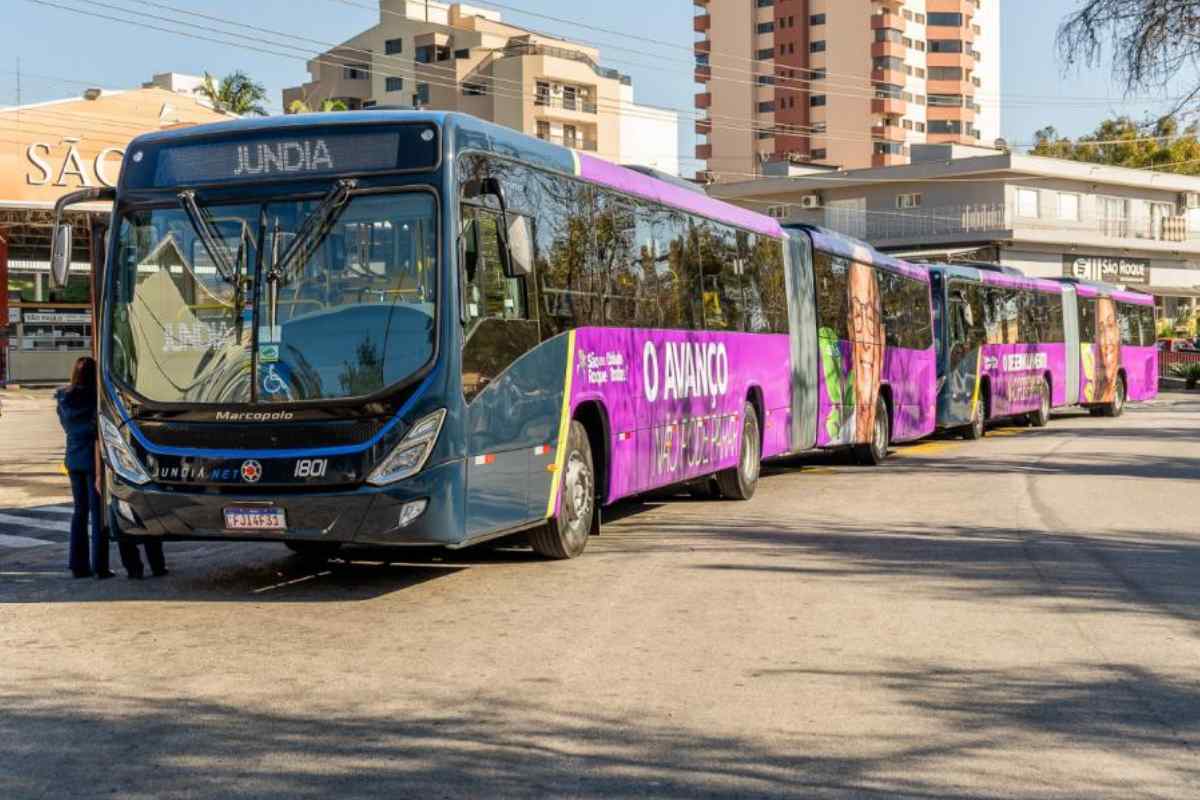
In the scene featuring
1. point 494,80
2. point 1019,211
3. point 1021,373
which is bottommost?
point 1021,373

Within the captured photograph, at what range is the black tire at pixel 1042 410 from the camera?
36.6 meters

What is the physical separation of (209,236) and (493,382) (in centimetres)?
209

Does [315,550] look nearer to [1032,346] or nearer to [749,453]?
[749,453]

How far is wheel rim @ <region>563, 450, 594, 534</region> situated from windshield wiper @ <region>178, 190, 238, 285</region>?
9.78 feet

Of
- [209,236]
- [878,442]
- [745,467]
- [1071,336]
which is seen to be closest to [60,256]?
[209,236]

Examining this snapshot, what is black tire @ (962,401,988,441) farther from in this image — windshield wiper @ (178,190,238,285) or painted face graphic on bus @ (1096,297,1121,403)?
windshield wiper @ (178,190,238,285)

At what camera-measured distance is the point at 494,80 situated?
313 feet

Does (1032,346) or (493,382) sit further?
(1032,346)

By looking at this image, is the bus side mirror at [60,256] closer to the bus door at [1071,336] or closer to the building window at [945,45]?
the bus door at [1071,336]

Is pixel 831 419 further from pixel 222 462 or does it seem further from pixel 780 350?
pixel 222 462

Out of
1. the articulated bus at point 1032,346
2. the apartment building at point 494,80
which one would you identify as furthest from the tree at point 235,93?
the articulated bus at point 1032,346

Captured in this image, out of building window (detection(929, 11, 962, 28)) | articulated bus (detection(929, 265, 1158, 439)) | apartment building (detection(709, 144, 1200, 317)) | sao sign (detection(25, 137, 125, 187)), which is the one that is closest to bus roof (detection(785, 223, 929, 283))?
articulated bus (detection(929, 265, 1158, 439))

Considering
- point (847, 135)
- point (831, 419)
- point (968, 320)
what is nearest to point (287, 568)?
point (831, 419)

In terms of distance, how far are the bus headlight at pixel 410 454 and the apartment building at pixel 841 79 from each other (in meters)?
109
